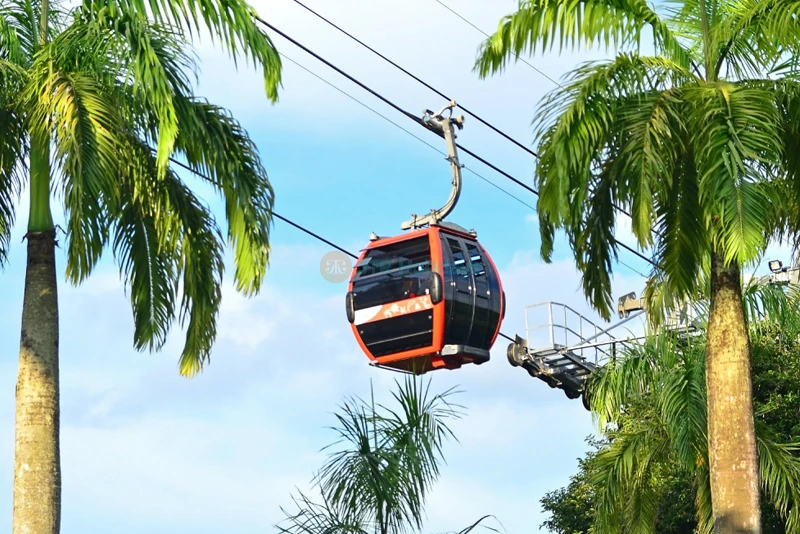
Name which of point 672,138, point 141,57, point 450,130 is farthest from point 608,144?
point 450,130

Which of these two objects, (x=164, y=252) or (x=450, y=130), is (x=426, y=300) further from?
(x=164, y=252)

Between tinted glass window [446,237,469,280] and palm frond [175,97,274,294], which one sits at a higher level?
tinted glass window [446,237,469,280]

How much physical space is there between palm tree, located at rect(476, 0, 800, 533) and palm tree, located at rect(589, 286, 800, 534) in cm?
386

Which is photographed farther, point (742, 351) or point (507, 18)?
point (507, 18)

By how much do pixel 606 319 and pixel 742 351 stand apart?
180 cm

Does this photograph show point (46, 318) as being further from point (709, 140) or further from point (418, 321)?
point (418, 321)

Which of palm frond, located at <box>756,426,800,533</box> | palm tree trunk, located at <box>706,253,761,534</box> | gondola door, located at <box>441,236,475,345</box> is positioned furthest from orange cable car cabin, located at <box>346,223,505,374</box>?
palm tree trunk, located at <box>706,253,761,534</box>

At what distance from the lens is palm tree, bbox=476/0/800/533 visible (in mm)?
13109

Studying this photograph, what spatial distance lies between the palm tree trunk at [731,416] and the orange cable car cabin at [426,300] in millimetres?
9684

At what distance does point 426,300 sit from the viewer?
2333 cm

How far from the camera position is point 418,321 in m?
23.5

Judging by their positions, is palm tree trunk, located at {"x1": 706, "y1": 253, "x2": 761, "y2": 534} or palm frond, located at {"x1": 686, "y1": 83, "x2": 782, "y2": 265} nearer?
palm frond, located at {"x1": 686, "y1": 83, "x2": 782, "y2": 265}

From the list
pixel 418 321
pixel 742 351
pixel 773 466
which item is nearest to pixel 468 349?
pixel 418 321

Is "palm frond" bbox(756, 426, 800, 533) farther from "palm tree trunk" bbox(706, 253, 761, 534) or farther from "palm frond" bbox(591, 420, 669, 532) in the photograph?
"palm tree trunk" bbox(706, 253, 761, 534)
